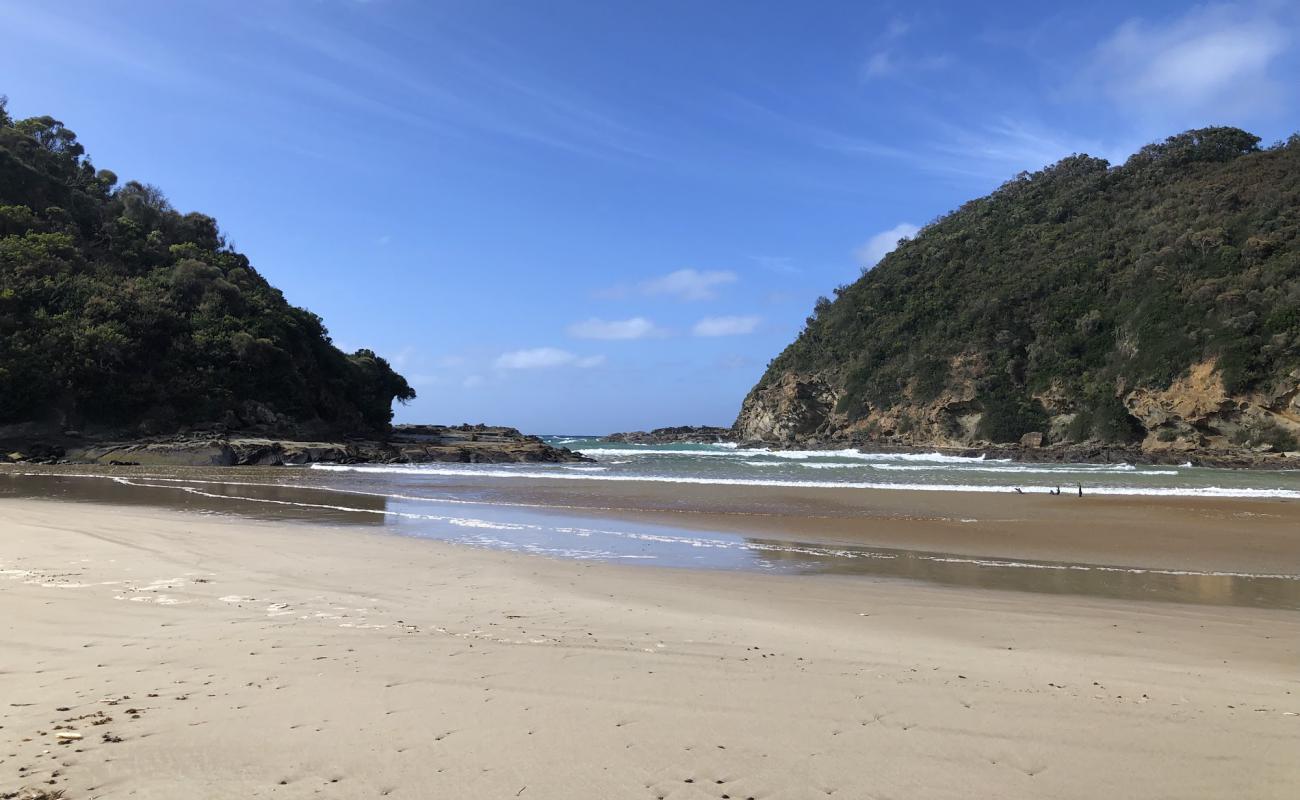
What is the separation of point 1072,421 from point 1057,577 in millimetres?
46226

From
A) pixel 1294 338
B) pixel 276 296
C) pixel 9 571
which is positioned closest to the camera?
pixel 9 571

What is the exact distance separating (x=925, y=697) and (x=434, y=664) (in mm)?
3209

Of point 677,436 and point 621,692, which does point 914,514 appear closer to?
point 621,692

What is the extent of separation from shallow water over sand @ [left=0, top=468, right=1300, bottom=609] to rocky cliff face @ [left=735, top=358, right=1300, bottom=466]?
35966 mm

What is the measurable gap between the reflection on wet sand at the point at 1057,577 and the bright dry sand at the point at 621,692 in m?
0.92

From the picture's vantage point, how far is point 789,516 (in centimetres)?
1639

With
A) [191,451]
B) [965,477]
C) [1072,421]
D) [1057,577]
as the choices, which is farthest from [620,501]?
[1072,421]

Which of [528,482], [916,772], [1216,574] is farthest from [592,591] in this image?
[528,482]

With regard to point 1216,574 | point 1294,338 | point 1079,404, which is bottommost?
point 1216,574

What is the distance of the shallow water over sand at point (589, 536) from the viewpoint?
354 inches

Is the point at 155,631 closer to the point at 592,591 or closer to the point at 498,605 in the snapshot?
the point at 498,605

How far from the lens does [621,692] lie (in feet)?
13.5

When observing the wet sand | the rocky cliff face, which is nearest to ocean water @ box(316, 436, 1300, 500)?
the wet sand

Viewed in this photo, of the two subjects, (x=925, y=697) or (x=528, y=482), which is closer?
(x=925, y=697)
